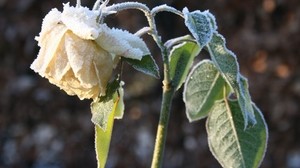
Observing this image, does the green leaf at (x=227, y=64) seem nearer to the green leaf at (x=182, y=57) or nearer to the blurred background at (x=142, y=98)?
the green leaf at (x=182, y=57)

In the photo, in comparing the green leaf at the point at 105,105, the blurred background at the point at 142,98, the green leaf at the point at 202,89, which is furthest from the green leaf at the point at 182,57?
the blurred background at the point at 142,98

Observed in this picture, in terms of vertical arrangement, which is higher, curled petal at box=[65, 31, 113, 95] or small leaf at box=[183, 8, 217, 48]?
small leaf at box=[183, 8, 217, 48]

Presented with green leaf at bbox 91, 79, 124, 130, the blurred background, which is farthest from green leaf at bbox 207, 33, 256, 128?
the blurred background

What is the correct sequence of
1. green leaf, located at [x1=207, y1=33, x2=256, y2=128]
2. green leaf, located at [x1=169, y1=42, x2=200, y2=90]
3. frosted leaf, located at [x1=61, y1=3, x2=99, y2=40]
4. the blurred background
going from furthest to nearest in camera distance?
the blurred background → green leaf, located at [x1=169, y1=42, x2=200, y2=90] → green leaf, located at [x1=207, y1=33, x2=256, y2=128] → frosted leaf, located at [x1=61, y1=3, x2=99, y2=40]

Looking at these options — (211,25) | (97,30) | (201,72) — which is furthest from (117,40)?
(201,72)

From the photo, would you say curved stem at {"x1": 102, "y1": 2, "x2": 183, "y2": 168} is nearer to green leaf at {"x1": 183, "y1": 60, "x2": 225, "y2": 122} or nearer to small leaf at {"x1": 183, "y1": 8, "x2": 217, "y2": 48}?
small leaf at {"x1": 183, "y1": 8, "x2": 217, "y2": 48}

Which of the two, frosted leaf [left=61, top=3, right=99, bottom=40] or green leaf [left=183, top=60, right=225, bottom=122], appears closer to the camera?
frosted leaf [left=61, top=3, right=99, bottom=40]

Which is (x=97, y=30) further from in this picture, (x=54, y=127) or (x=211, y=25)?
(x=54, y=127)
